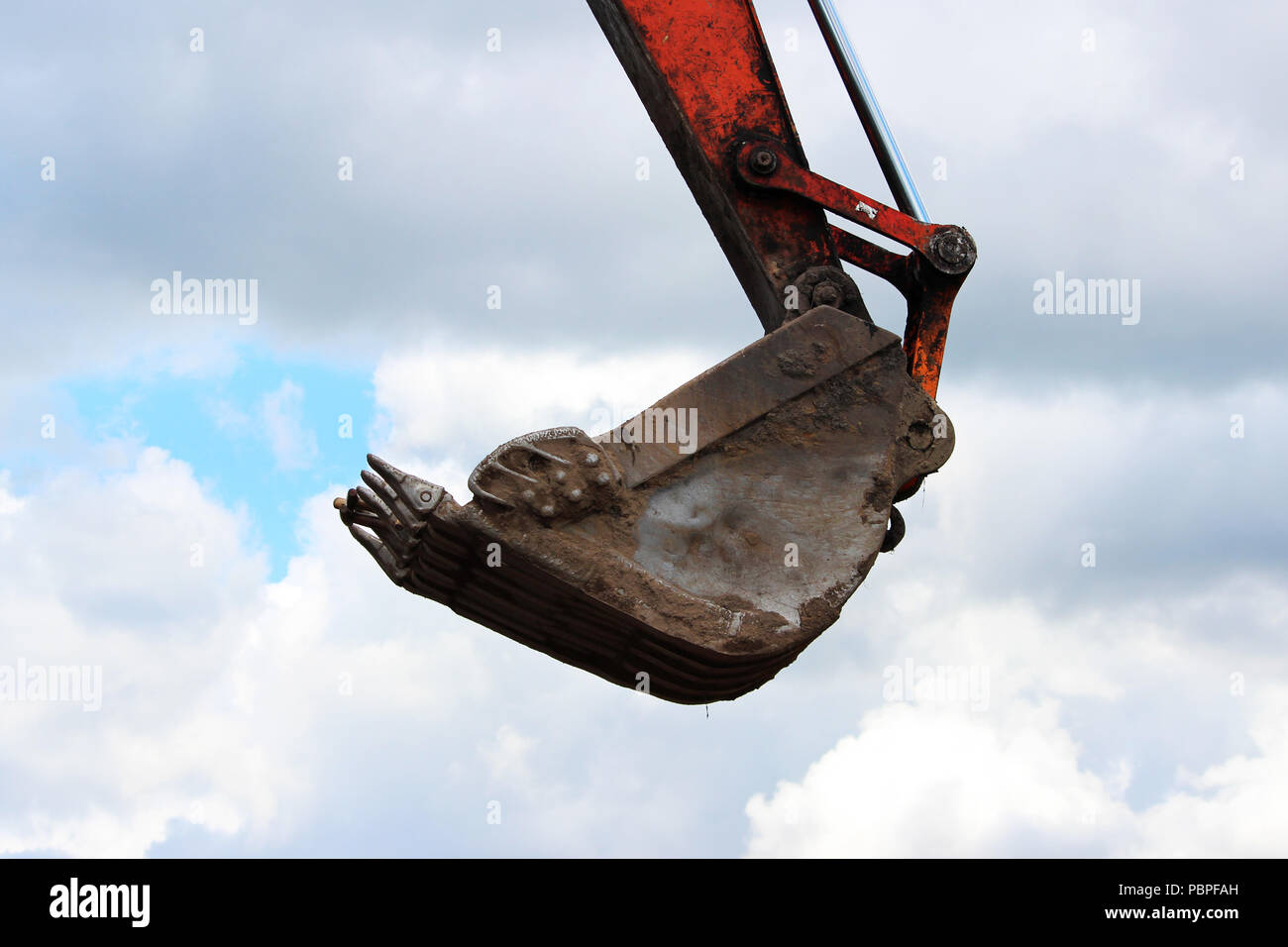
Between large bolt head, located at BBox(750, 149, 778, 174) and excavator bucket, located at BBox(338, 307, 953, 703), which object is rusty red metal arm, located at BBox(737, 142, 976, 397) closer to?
large bolt head, located at BBox(750, 149, 778, 174)

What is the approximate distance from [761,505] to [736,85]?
1718mm

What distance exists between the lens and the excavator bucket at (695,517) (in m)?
5.45

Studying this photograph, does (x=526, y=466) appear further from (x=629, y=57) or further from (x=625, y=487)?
(x=629, y=57)

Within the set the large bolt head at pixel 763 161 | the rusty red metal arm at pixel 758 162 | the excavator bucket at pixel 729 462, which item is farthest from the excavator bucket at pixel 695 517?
the large bolt head at pixel 763 161

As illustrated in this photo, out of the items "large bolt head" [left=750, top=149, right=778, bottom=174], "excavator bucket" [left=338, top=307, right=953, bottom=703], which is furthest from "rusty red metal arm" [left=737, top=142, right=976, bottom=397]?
"excavator bucket" [left=338, top=307, right=953, bottom=703]

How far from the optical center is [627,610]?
5.45m

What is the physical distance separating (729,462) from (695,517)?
0.84 ft

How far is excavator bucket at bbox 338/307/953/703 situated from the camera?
5.45 m

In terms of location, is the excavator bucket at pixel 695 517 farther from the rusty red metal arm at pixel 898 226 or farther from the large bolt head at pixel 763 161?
the large bolt head at pixel 763 161

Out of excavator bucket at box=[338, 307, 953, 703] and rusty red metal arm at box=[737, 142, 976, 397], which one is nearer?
excavator bucket at box=[338, 307, 953, 703]

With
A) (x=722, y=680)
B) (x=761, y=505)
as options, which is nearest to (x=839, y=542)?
(x=761, y=505)

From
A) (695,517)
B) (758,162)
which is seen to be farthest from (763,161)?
(695,517)

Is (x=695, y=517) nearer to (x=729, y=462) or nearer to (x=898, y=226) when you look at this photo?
(x=729, y=462)

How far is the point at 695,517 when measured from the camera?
562 cm
